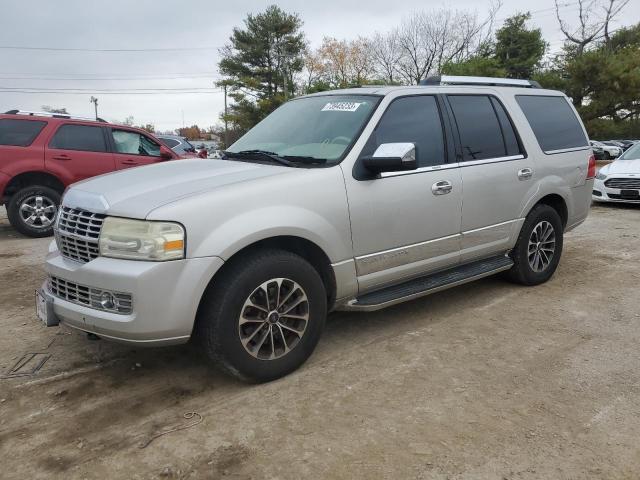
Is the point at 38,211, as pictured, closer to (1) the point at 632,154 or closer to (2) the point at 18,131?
(2) the point at 18,131

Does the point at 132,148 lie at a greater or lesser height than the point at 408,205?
greater

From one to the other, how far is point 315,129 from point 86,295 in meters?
1.94

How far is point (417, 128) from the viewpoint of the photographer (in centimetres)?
393

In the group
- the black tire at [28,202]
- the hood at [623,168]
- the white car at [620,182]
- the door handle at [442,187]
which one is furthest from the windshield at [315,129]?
the hood at [623,168]

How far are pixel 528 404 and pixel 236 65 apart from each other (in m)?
46.5

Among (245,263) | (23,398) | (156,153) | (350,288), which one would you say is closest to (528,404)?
(350,288)

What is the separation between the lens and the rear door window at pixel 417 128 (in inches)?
147

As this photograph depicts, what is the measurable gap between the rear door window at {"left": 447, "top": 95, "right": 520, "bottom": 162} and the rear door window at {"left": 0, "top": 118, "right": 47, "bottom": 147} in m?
6.53

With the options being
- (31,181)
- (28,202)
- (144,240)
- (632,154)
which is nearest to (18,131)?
(31,181)

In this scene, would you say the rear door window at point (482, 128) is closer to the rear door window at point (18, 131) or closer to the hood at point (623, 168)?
the rear door window at point (18, 131)

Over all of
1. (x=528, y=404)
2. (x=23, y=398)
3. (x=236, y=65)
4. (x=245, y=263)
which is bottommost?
(x=528, y=404)

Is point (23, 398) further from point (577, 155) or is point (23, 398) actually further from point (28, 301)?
point (577, 155)

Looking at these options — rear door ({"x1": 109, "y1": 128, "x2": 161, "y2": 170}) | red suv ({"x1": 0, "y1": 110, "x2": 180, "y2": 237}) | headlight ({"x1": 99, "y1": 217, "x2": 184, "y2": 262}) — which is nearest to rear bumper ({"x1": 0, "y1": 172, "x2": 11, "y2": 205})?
red suv ({"x1": 0, "y1": 110, "x2": 180, "y2": 237})

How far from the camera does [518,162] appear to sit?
4.56m
